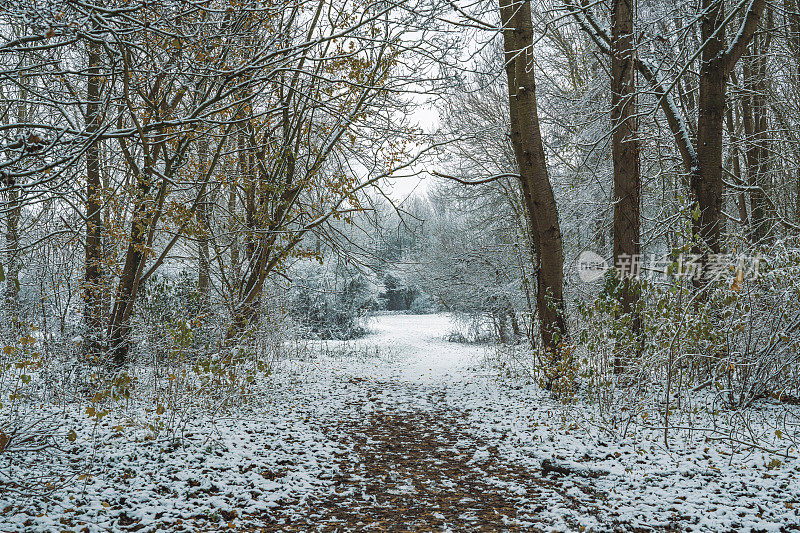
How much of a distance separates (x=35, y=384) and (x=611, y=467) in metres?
6.22

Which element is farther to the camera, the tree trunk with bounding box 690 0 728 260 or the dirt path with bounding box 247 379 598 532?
the tree trunk with bounding box 690 0 728 260

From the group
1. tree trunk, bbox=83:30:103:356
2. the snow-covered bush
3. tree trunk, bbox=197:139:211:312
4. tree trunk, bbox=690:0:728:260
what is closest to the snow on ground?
tree trunk, bbox=83:30:103:356

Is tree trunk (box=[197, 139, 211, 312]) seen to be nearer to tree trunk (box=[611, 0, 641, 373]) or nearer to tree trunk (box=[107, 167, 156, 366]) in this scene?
tree trunk (box=[107, 167, 156, 366])

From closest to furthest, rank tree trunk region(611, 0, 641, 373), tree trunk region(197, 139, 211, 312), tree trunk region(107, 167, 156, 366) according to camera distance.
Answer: tree trunk region(107, 167, 156, 366) < tree trunk region(197, 139, 211, 312) < tree trunk region(611, 0, 641, 373)

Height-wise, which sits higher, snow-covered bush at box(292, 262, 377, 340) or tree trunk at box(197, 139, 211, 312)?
tree trunk at box(197, 139, 211, 312)

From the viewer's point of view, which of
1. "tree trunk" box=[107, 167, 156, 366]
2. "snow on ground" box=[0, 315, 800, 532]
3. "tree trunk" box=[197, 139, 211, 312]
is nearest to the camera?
"snow on ground" box=[0, 315, 800, 532]

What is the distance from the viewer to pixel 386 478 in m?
3.97

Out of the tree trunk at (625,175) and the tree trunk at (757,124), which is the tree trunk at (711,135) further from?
the tree trunk at (757,124)

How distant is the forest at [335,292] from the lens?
10.3 feet

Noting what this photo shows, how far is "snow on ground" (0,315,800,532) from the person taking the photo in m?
2.98

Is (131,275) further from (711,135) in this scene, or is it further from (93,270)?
(711,135)

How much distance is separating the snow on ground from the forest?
25mm

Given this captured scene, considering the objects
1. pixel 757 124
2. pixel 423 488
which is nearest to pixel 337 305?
pixel 757 124

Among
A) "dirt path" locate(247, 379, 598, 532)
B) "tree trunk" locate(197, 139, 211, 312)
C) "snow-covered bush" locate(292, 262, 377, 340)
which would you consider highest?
"tree trunk" locate(197, 139, 211, 312)
